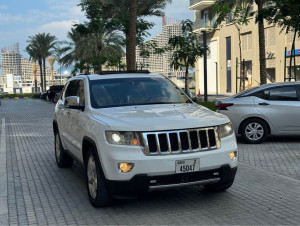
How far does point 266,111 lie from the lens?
9.86 metres

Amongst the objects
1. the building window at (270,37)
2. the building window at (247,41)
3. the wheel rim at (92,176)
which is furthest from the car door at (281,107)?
the building window at (247,41)

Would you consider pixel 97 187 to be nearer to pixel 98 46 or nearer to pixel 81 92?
pixel 81 92

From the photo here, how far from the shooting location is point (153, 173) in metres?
4.54

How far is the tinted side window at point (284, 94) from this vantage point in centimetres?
988

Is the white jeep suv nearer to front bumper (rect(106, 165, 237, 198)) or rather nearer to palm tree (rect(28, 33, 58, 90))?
front bumper (rect(106, 165, 237, 198))

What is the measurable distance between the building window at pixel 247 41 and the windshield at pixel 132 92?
41.5 meters

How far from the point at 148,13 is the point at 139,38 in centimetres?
665

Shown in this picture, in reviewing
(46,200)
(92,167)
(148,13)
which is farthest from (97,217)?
(148,13)

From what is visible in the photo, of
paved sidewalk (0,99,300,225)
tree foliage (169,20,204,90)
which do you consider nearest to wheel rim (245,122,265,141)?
paved sidewalk (0,99,300,225)

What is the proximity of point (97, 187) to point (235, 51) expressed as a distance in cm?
4579

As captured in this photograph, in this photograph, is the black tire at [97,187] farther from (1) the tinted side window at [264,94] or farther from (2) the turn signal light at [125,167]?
(1) the tinted side window at [264,94]

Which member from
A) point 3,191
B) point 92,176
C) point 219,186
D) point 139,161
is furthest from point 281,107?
point 3,191

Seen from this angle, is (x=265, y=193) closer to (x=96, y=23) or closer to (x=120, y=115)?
(x=120, y=115)

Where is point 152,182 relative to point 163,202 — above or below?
above
